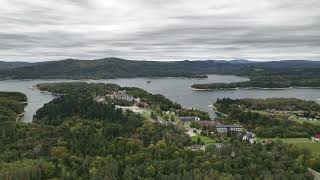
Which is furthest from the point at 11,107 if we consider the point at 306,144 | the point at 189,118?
the point at 306,144

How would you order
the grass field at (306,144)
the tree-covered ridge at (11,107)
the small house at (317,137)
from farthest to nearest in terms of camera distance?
the tree-covered ridge at (11,107) → the small house at (317,137) → the grass field at (306,144)

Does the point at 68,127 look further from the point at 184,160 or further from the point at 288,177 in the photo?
the point at 288,177

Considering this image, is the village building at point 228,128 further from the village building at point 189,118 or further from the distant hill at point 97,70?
the distant hill at point 97,70

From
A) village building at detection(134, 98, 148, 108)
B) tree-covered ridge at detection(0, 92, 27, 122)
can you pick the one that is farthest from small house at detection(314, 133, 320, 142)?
tree-covered ridge at detection(0, 92, 27, 122)

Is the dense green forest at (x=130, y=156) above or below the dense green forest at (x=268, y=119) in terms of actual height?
above

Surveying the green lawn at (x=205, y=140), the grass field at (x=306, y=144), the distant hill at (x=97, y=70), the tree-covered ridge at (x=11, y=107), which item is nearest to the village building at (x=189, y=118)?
the green lawn at (x=205, y=140)

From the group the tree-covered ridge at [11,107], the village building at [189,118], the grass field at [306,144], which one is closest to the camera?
the grass field at [306,144]

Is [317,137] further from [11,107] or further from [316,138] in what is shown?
[11,107]
